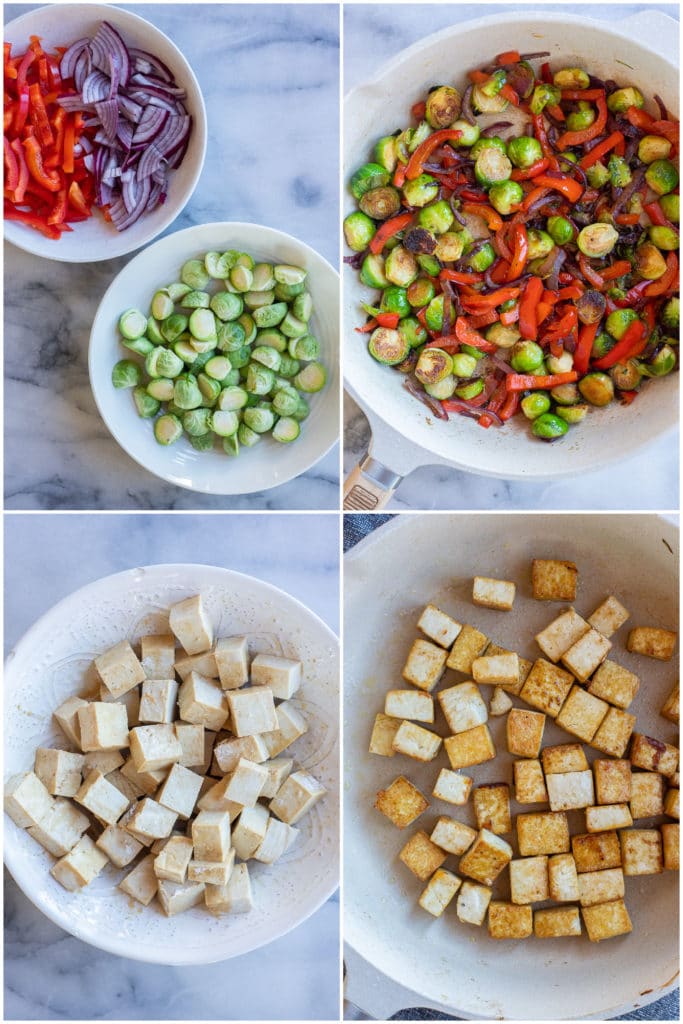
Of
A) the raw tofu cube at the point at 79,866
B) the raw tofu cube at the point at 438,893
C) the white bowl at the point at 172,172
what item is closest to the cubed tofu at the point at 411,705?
the raw tofu cube at the point at 438,893

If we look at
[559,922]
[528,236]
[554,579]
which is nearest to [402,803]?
[559,922]

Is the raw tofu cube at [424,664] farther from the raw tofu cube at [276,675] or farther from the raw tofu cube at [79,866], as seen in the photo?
the raw tofu cube at [79,866]

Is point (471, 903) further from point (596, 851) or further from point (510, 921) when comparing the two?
point (596, 851)

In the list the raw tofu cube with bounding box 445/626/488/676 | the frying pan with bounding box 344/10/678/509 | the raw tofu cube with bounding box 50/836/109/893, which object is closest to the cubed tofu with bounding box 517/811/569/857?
the raw tofu cube with bounding box 445/626/488/676

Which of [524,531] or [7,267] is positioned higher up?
[7,267]

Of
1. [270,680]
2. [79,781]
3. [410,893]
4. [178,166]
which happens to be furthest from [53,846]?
[178,166]

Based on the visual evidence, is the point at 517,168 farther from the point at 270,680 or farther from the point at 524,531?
the point at 270,680
